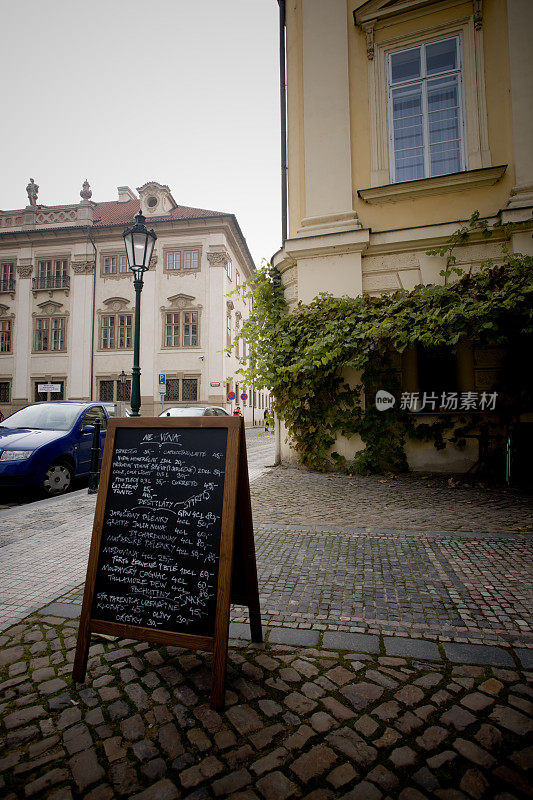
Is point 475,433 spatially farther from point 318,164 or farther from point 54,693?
point 54,693

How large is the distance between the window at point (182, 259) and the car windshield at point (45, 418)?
21529mm

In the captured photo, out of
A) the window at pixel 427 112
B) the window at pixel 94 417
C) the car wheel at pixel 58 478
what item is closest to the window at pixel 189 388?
the window at pixel 94 417

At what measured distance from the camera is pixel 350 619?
2.53m

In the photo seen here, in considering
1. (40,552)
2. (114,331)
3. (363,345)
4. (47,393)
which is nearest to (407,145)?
(363,345)

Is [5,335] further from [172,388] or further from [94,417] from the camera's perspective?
[94,417]

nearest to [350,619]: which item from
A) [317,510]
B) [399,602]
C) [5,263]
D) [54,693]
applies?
[399,602]

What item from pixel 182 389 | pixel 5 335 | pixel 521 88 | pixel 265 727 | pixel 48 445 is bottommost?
pixel 265 727

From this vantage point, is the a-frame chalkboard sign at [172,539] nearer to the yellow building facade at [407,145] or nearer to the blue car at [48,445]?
the blue car at [48,445]

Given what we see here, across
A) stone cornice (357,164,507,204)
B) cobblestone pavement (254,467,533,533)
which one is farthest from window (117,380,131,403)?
stone cornice (357,164,507,204)

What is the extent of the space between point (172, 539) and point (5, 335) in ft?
110

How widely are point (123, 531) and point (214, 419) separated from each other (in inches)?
30.1

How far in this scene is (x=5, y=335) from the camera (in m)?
29.7

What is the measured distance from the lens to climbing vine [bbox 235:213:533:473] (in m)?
6.23

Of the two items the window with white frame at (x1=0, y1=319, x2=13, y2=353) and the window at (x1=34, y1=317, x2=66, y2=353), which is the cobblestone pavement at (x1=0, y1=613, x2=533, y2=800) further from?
the window with white frame at (x1=0, y1=319, x2=13, y2=353)
